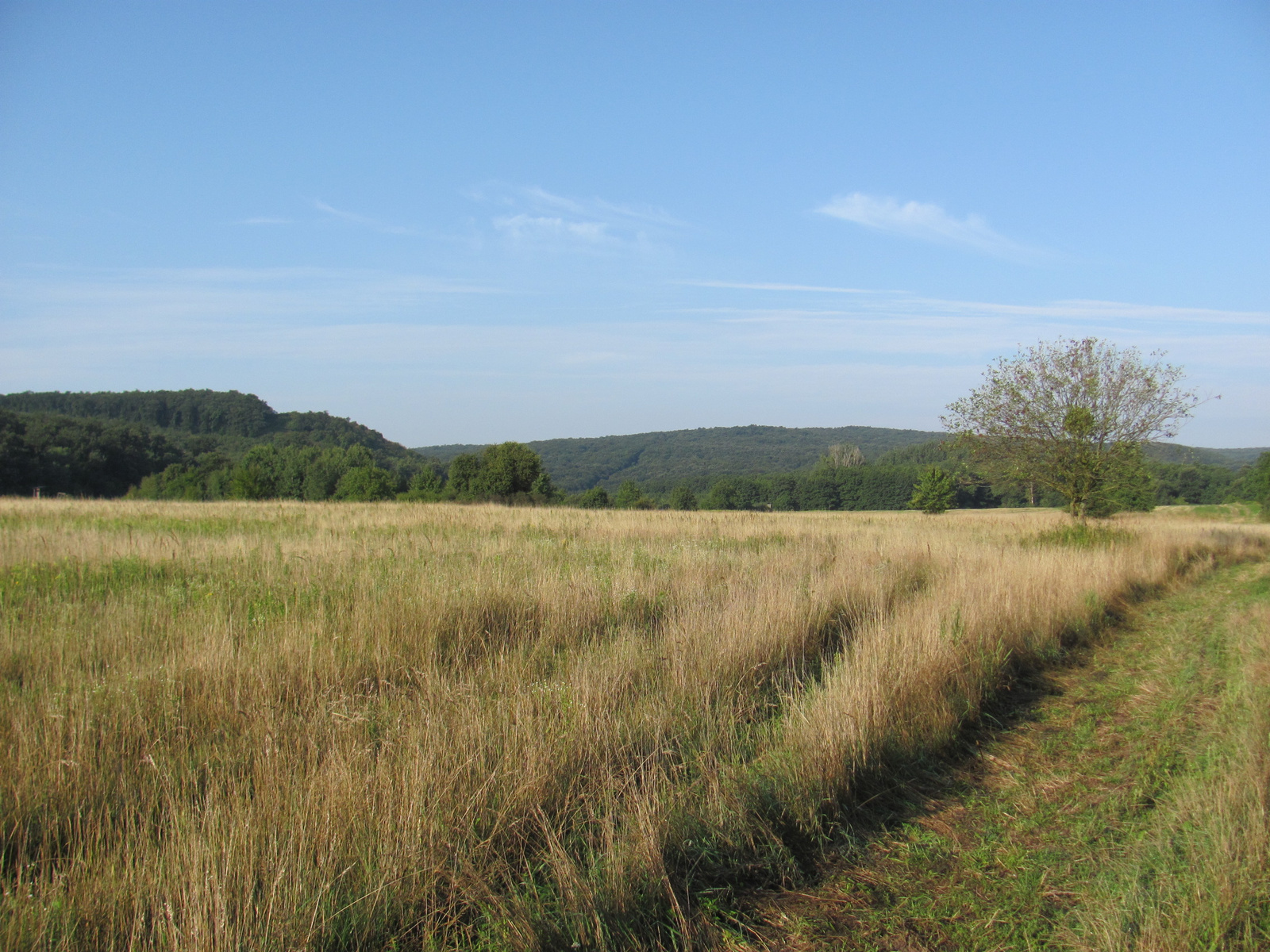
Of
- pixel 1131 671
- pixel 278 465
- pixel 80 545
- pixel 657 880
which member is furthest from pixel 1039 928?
pixel 278 465

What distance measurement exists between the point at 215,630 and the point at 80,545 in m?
6.61

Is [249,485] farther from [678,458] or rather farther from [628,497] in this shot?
[678,458]

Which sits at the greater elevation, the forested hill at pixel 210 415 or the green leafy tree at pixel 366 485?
the forested hill at pixel 210 415

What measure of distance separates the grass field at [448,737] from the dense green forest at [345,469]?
591 inches

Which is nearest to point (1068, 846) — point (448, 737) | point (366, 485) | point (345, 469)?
point (448, 737)

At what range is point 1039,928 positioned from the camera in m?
2.68

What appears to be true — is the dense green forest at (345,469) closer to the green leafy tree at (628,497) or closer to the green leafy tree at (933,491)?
the green leafy tree at (628,497)

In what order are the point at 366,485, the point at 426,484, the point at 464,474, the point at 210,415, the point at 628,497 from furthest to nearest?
the point at 210,415
the point at 628,497
the point at 426,484
the point at 464,474
the point at 366,485

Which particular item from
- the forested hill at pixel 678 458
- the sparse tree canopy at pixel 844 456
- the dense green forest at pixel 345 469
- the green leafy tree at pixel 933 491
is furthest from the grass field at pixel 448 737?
the forested hill at pixel 678 458

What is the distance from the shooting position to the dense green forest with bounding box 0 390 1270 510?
47.7m

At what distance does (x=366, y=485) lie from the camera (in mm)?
49688

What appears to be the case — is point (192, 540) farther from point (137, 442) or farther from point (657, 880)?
point (137, 442)

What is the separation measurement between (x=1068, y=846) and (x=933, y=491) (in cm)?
6564

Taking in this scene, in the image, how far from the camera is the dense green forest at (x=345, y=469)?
47.7 m
